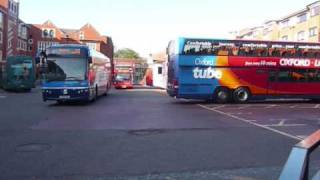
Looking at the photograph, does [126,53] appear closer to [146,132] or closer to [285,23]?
[285,23]

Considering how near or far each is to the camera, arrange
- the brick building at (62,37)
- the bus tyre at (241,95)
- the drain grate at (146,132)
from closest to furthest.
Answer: the drain grate at (146,132) → the bus tyre at (241,95) → the brick building at (62,37)

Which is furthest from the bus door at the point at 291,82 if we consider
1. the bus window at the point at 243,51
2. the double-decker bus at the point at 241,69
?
the bus window at the point at 243,51

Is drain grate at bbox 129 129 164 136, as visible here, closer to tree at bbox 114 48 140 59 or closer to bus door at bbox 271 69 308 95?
bus door at bbox 271 69 308 95

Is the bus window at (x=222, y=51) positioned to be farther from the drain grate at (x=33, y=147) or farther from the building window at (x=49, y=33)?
the building window at (x=49, y=33)

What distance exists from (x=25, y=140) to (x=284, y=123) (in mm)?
8382

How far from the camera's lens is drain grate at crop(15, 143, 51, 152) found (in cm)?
1039

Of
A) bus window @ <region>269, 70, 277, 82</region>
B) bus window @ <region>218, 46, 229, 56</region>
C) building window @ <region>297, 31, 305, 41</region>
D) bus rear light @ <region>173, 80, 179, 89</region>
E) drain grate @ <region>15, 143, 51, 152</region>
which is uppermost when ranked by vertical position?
building window @ <region>297, 31, 305, 41</region>

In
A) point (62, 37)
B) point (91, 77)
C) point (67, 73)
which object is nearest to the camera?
point (67, 73)

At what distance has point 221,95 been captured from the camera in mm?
26156

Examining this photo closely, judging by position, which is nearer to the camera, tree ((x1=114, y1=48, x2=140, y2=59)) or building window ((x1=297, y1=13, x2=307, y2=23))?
building window ((x1=297, y1=13, x2=307, y2=23))

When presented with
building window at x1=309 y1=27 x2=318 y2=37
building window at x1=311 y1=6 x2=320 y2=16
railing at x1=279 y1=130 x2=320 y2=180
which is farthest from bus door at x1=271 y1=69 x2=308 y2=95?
building window at x1=309 y1=27 x2=318 y2=37

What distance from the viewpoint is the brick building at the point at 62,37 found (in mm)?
107500

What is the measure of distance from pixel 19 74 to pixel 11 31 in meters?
41.1

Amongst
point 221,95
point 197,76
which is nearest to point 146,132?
point 197,76
